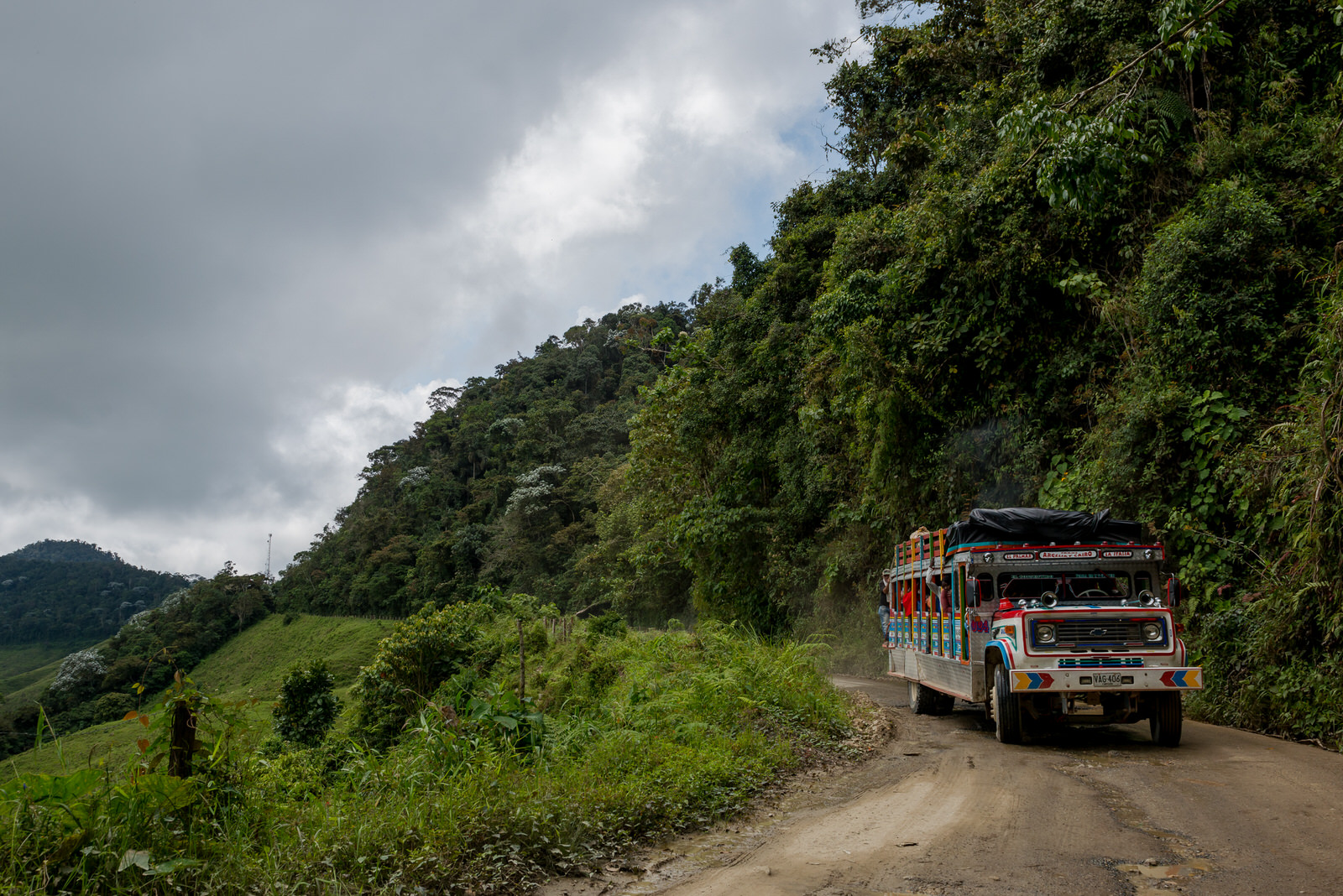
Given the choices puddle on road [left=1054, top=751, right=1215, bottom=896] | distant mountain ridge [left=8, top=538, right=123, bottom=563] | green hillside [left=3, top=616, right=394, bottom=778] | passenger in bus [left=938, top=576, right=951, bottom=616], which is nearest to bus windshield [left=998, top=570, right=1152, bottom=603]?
passenger in bus [left=938, top=576, right=951, bottom=616]

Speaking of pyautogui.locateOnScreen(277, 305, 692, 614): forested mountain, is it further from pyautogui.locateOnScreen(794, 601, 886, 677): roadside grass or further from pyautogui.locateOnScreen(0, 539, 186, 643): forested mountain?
pyautogui.locateOnScreen(0, 539, 186, 643): forested mountain

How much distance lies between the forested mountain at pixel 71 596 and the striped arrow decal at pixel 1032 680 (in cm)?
10945

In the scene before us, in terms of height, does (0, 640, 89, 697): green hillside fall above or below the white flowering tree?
below

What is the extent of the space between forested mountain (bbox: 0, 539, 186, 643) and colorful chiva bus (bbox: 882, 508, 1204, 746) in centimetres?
10766

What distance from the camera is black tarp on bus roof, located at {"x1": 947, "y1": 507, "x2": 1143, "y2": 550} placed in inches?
381

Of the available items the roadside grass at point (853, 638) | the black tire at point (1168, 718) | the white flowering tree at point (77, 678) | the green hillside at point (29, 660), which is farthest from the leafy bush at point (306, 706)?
the green hillside at point (29, 660)

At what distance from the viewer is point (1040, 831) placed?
536cm

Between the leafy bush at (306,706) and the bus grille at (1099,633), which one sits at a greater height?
the bus grille at (1099,633)

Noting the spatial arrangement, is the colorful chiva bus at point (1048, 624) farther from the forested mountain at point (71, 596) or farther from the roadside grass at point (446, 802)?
the forested mountain at point (71, 596)

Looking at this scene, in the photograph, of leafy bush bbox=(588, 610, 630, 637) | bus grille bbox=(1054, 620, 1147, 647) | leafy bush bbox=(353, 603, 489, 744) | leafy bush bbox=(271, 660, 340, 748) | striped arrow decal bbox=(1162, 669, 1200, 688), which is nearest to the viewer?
striped arrow decal bbox=(1162, 669, 1200, 688)

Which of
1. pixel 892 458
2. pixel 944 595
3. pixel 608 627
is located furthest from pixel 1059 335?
pixel 608 627

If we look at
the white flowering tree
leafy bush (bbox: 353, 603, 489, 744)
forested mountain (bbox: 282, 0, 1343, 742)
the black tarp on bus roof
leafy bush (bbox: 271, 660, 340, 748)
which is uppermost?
forested mountain (bbox: 282, 0, 1343, 742)

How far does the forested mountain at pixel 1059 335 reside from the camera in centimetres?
948

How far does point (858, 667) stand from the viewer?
21172mm
